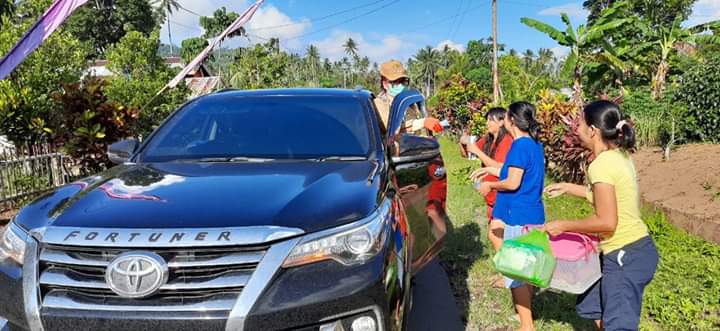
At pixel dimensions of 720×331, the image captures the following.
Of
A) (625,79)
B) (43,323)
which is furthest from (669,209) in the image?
(625,79)

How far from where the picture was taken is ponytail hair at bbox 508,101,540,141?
12.4 ft

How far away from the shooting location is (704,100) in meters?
9.71

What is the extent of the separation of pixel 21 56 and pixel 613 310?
22.7 ft

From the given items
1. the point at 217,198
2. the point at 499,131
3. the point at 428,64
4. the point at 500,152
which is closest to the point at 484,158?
the point at 500,152

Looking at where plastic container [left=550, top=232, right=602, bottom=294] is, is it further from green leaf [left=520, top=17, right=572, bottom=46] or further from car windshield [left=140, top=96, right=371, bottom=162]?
green leaf [left=520, top=17, right=572, bottom=46]

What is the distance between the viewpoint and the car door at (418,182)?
11.1 feet

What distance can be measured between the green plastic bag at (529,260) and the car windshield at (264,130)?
1004 mm

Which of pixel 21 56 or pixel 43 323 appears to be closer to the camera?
pixel 43 323

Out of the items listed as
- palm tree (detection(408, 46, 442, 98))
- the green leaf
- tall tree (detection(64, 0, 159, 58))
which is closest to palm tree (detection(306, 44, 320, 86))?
palm tree (detection(408, 46, 442, 98))

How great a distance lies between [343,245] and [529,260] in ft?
3.51

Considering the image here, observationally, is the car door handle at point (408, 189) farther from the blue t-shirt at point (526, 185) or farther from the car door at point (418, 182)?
the blue t-shirt at point (526, 185)

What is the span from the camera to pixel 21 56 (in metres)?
6.62

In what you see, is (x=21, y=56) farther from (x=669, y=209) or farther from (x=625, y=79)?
(x=625, y=79)

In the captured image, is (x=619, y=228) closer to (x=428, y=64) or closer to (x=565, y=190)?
(x=565, y=190)
